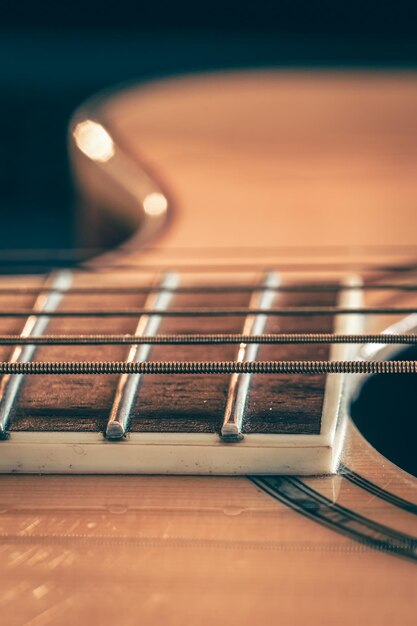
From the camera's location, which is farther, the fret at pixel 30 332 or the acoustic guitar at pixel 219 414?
the fret at pixel 30 332

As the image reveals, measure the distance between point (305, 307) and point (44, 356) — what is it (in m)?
0.35

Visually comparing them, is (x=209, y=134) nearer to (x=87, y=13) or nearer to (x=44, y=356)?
(x=44, y=356)

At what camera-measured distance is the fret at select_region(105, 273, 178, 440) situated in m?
0.86

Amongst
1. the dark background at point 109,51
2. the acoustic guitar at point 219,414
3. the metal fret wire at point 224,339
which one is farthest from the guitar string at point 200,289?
the dark background at point 109,51

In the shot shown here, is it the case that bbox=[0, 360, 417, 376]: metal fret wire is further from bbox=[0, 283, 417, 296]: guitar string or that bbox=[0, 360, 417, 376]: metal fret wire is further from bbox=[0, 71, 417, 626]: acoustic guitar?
bbox=[0, 283, 417, 296]: guitar string

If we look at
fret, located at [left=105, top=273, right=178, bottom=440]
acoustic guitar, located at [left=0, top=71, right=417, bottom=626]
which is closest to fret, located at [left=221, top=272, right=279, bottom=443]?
acoustic guitar, located at [left=0, top=71, right=417, bottom=626]

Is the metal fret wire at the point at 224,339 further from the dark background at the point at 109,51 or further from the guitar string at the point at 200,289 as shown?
the dark background at the point at 109,51

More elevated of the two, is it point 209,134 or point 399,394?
point 209,134

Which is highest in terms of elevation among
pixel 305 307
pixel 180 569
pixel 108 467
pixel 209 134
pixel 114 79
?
pixel 114 79

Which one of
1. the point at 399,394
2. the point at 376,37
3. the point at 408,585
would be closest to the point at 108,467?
the point at 408,585

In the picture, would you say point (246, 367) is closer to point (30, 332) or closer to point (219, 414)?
point (219, 414)

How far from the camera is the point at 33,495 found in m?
0.83

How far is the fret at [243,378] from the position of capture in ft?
2.76

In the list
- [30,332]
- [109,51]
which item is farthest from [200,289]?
[109,51]
